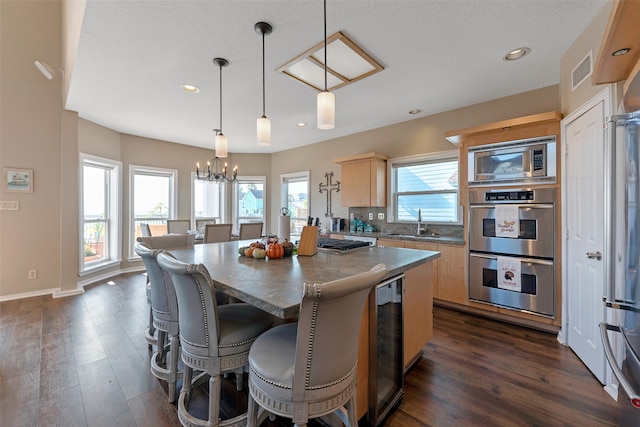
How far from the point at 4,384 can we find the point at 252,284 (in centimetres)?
218

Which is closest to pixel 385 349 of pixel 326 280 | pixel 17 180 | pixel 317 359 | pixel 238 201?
pixel 326 280

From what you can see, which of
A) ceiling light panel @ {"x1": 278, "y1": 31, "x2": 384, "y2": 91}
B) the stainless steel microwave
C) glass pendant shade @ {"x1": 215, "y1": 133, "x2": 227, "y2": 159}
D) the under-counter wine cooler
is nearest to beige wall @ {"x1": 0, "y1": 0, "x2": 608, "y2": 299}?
the stainless steel microwave

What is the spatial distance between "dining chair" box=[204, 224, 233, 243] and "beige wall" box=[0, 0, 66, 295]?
2282 mm

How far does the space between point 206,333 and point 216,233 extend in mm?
2814

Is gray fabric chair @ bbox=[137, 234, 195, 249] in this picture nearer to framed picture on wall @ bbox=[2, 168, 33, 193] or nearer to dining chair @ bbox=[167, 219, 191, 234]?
dining chair @ bbox=[167, 219, 191, 234]

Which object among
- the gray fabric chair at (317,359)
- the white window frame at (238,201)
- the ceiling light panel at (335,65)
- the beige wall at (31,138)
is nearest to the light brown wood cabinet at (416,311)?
the gray fabric chair at (317,359)

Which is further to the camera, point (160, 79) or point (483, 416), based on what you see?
point (160, 79)

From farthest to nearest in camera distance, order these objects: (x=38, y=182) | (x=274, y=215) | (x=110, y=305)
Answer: (x=274, y=215), (x=38, y=182), (x=110, y=305)

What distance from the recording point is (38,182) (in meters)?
3.84

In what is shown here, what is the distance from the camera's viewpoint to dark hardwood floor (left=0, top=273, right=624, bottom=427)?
1621 mm

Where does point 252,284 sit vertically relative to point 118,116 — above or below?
below

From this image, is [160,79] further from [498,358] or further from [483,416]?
[498,358]

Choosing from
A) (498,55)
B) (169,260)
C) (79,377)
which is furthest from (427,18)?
(79,377)

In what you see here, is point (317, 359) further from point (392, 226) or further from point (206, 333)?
point (392, 226)
